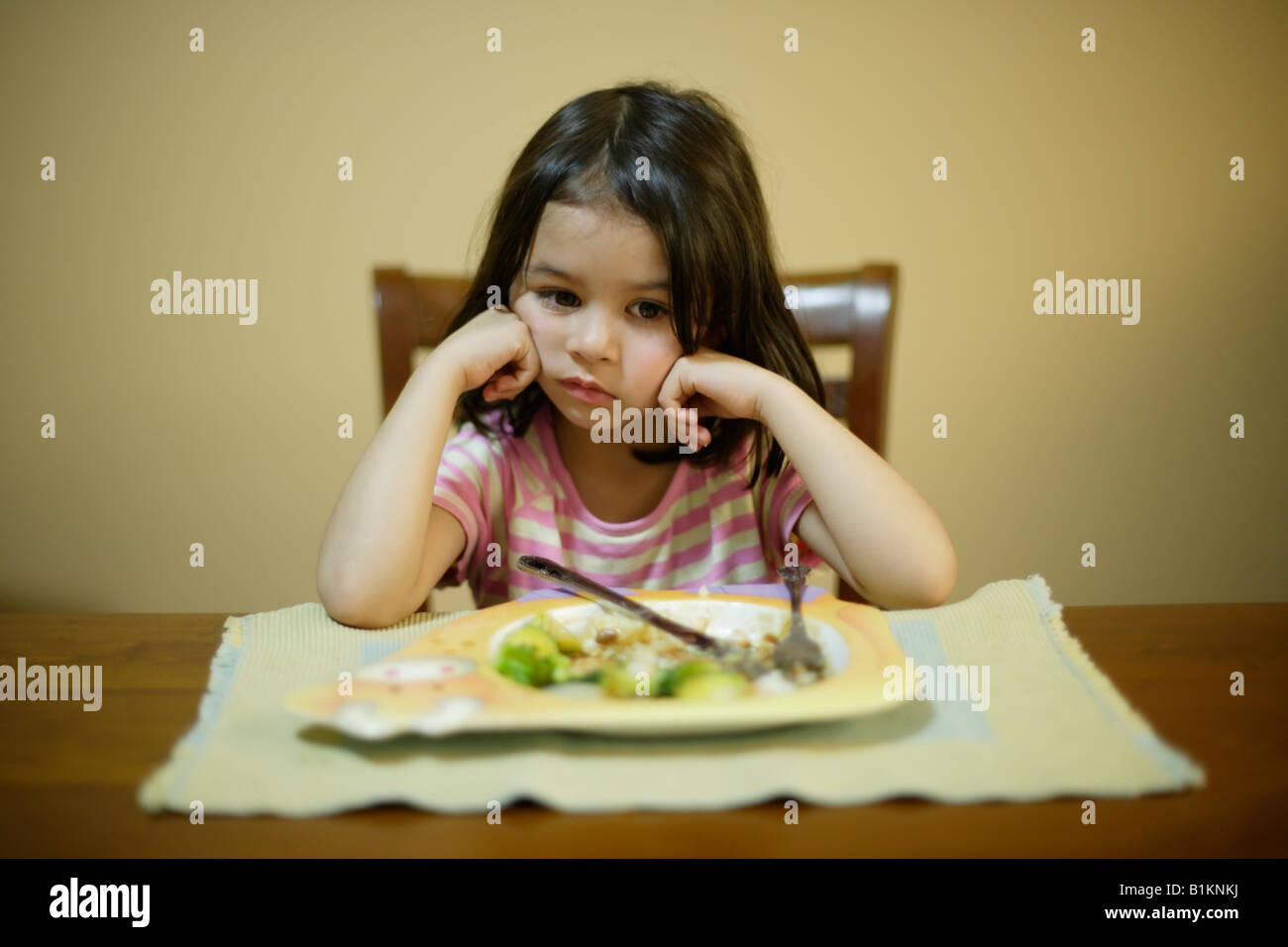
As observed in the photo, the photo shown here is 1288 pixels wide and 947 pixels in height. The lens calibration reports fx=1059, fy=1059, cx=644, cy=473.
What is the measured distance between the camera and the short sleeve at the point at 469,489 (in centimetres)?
107

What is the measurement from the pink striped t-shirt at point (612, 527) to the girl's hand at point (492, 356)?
122 millimetres

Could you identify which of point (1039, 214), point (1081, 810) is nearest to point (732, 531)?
point (1081, 810)

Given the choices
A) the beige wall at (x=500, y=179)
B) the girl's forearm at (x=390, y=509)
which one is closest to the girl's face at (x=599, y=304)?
the girl's forearm at (x=390, y=509)

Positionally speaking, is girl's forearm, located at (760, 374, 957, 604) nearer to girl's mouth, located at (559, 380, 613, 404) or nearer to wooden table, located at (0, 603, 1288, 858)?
girl's mouth, located at (559, 380, 613, 404)

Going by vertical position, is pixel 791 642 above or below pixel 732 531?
below

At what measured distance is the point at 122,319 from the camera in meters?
1.98

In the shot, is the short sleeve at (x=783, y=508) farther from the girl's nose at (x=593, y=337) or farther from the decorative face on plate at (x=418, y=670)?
the decorative face on plate at (x=418, y=670)

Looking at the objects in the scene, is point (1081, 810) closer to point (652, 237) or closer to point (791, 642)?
point (791, 642)

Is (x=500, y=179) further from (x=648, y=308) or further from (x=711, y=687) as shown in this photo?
(x=711, y=687)

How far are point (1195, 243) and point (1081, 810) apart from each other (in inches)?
72.1

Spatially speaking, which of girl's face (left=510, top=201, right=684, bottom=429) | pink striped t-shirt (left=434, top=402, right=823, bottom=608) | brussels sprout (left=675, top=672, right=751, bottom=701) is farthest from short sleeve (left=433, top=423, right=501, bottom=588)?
brussels sprout (left=675, top=672, right=751, bottom=701)

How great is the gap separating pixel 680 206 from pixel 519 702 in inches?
21.8

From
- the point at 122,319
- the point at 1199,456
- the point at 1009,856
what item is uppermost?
the point at 122,319

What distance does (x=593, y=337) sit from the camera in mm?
969
